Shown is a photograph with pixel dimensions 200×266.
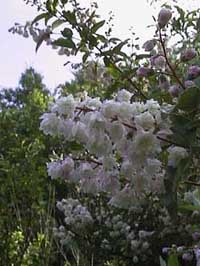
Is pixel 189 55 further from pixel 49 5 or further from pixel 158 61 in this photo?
pixel 49 5

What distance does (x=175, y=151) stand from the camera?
119 cm

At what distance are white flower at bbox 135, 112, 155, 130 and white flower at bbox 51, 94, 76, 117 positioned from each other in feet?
0.54

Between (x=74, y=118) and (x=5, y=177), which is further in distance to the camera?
(x=5, y=177)

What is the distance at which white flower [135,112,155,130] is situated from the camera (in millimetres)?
1129

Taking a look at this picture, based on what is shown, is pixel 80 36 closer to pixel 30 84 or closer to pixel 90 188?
pixel 90 188

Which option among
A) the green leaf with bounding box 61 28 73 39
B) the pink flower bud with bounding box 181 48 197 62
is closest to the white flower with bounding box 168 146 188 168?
the pink flower bud with bounding box 181 48 197 62

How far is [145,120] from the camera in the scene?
44.4 inches

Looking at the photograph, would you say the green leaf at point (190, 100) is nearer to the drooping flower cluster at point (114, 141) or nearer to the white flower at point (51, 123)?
the drooping flower cluster at point (114, 141)

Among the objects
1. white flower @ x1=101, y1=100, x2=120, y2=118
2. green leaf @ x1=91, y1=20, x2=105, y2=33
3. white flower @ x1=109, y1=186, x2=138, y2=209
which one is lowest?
white flower @ x1=109, y1=186, x2=138, y2=209

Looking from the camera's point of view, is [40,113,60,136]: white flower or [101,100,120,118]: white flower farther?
[40,113,60,136]: white flower

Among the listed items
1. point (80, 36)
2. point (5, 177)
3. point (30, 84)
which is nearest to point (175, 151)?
point (80, 36)

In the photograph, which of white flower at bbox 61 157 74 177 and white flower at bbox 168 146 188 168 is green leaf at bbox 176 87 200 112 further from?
white flower at bbox 61 157 74 177

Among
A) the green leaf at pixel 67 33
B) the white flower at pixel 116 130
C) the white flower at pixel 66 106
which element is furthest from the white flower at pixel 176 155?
the green leaf at pixel 67 33

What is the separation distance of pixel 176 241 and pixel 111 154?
1.70m
